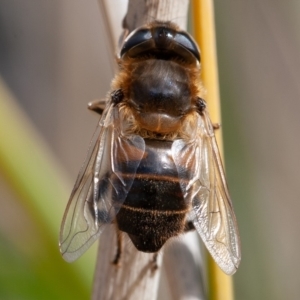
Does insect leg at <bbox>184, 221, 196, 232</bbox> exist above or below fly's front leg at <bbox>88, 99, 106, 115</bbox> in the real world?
below

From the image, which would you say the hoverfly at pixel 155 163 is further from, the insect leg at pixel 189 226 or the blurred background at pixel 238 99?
the blurred background at pixel 238 99

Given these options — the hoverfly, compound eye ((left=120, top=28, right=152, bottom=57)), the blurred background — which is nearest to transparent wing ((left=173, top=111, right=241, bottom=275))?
the hoverfly

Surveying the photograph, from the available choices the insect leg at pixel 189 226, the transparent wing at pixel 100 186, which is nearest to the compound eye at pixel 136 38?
the transparent wing at pixel 100 186

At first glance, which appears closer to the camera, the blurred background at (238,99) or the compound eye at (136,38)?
the compound eye at (136,38)

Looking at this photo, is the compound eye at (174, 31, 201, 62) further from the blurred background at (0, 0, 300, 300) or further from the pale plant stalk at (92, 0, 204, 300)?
the blurred background at (0, 0, 300, 300)

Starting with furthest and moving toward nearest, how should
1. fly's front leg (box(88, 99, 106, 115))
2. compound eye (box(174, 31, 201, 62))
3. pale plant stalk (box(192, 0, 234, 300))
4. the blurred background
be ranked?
the blurred background → fly's front leg (box(88, 99, 106, 115)) → compound eye (box(174, 31, 201, 62)) → pale plant stalk (box(192, 0, 234, 300))

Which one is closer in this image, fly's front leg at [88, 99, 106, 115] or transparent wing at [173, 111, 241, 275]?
transparent wing at [173, 111, 241, 275]

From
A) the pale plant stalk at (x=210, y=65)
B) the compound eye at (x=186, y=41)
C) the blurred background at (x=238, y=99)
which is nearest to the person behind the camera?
the pale plant stalk at (x=210, y=65)

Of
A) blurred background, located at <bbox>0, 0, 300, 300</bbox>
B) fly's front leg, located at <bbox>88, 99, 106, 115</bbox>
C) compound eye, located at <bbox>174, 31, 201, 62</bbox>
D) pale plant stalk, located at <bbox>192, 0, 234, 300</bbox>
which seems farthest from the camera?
blurred background, located at <bbox>0, 0, 300, 300</bbox>

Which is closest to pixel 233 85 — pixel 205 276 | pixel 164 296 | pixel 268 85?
pixel 268 85
